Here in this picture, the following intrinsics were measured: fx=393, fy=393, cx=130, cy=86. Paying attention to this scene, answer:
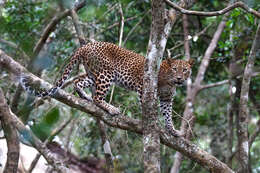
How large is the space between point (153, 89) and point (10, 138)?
1729mm

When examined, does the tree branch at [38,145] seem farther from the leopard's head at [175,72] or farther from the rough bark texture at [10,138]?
the leopard's head at [175,72]

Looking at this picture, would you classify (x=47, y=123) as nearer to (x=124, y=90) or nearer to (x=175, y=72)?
(x=175, y=72)

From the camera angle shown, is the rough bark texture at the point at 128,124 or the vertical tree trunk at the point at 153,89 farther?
the rough bark texture at the point at 128,124

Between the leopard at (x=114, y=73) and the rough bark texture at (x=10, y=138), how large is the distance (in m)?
1.93

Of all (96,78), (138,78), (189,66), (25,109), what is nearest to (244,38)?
(189,66)

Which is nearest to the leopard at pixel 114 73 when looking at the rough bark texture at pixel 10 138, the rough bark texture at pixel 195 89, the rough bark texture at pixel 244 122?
the rough bark texture at pixel 195 89

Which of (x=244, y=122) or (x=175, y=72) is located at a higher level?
(x=175, y=72)

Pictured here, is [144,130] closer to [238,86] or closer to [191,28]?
[238,86]

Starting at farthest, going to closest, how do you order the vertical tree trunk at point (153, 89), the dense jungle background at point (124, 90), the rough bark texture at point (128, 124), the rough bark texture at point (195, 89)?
the rough bark texture at point (195, 89)
the dense jungle background at point (124, 90)
the rough bark texture at point (128, 124)
the vertical tree trunk at point (153, 89)

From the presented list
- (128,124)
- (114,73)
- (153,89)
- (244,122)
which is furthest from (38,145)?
(244,122)

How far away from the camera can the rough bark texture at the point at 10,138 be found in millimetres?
4008

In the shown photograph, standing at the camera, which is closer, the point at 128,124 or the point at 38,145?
the point at 38,145

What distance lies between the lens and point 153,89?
4.73m

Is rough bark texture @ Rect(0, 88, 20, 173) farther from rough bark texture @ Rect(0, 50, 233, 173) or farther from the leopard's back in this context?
the leopard's back
